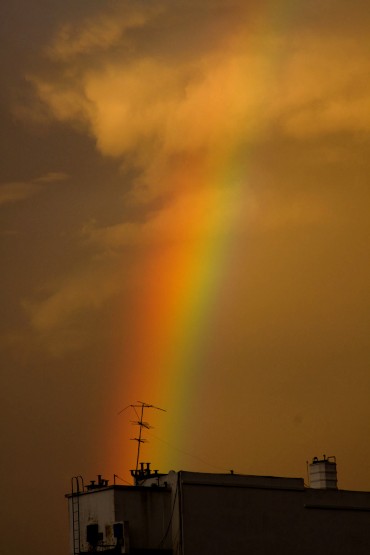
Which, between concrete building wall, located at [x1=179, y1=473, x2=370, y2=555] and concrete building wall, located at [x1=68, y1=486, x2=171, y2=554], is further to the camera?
concrete building wall, located at [x1=179, y1=473, x2=370, y2=555]

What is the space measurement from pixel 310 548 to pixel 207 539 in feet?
17.4

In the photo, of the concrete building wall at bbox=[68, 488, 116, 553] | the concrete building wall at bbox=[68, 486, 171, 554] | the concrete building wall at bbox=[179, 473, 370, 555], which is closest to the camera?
the concrete building wall at bbox=[68, 486, 171, 554]

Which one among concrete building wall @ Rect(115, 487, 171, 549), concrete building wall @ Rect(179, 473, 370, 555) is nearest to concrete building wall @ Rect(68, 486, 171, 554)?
concrete building wall @ Rect(115, 487, 171, 549)

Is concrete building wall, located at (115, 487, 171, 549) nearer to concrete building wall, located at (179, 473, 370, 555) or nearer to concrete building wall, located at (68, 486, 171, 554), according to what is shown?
concrete building wall, located at (68, 486, 171, 554)

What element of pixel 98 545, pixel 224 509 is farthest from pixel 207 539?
pixel 98 545

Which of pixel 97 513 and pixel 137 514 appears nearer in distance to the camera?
pixel 137 514

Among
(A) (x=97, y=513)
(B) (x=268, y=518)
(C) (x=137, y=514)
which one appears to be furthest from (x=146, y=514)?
(B) (x=268, y=518)

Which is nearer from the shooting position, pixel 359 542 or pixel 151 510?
pixel 151 510

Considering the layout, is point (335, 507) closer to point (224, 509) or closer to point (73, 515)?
point (224, 509)

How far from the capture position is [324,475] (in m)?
57.8

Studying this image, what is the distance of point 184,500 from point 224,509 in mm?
2006

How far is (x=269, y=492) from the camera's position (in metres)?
55.2

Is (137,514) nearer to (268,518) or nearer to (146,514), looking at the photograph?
(146,514)

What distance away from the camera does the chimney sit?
57812 millimetres
